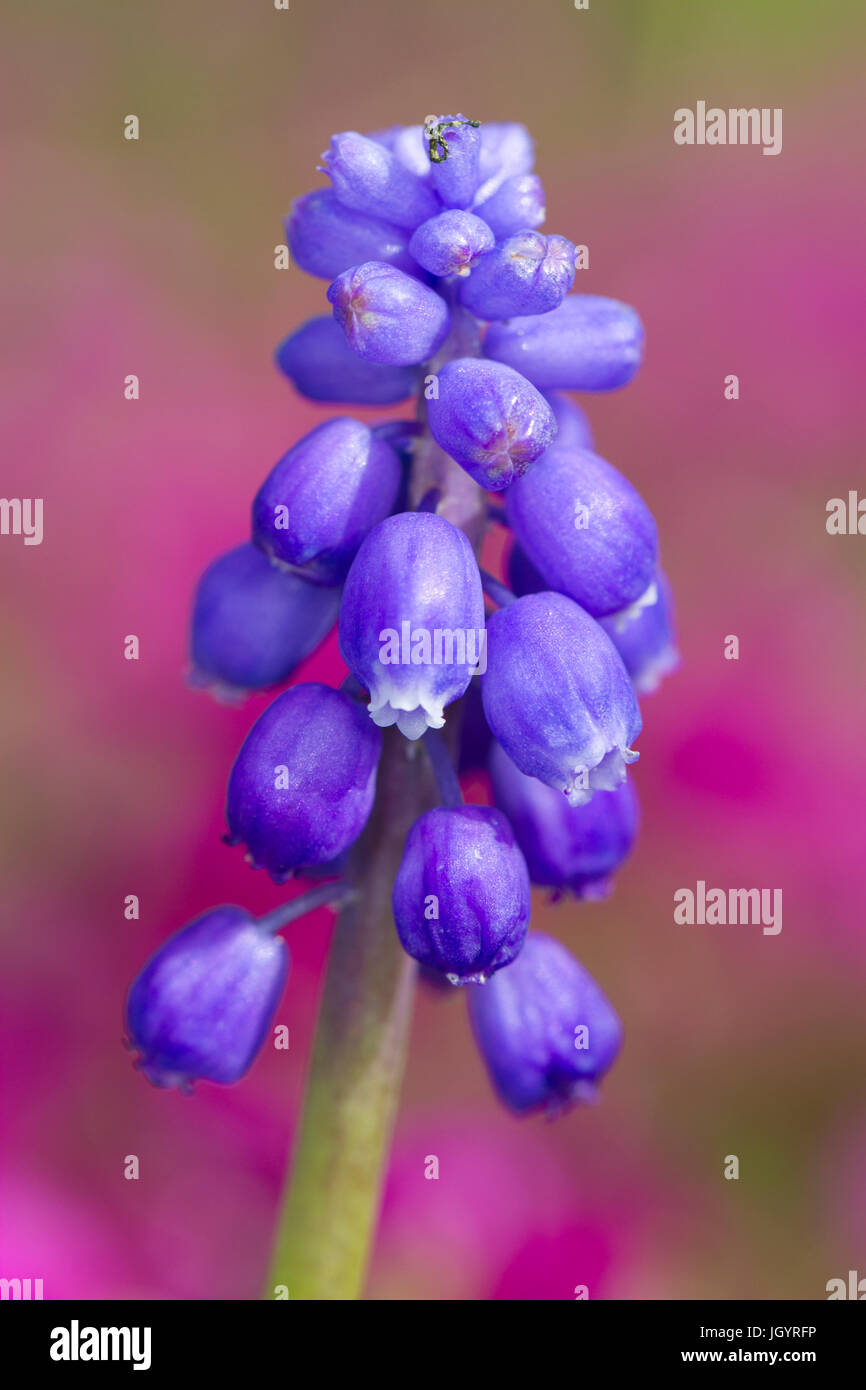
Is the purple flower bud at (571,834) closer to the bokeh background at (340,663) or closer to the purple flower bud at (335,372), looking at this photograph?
the purple flower bud at (335,372)

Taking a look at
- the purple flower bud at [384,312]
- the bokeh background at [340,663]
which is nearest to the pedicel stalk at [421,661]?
the purple flower bud at [384,312]

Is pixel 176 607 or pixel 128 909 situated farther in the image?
pixel 176 607

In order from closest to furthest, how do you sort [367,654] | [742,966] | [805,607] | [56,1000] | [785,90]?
[367,654], [56,1000], [742,966], [805,607], [785,90]

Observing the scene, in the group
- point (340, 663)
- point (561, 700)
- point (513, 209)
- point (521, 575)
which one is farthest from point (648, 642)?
point (340, 663)

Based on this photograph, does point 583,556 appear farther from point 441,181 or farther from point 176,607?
point 176,607

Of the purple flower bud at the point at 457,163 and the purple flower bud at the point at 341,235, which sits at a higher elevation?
the purple flower bud at the point at 457,163

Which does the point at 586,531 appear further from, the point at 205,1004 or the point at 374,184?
the point at 205,1004

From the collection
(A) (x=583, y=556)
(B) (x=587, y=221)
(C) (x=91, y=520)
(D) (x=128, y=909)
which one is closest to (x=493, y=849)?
(A) (x=583, y=556)

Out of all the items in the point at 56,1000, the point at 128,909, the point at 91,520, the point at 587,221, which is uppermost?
the point at 587,221
